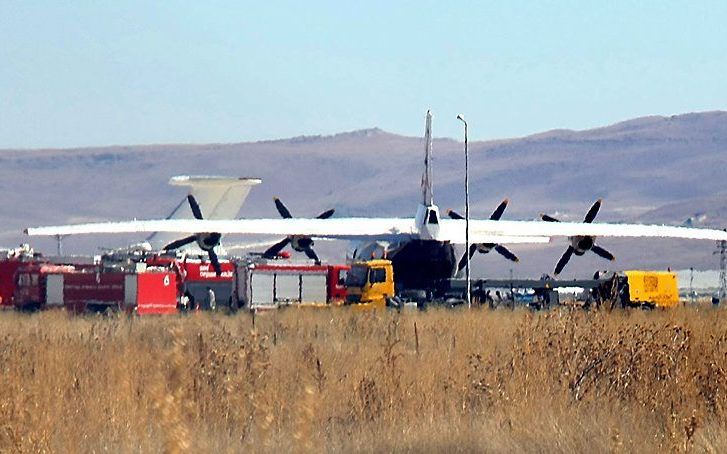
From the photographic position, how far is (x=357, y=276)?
48.0 meters

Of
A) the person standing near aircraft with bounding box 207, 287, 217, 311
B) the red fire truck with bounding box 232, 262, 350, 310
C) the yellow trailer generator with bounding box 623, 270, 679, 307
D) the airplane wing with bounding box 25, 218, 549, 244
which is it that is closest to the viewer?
the airplane wing with bounding box 25, 218, 549, 244

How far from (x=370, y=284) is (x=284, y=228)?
3.79 metres

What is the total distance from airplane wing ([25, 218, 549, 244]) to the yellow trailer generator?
5.33m

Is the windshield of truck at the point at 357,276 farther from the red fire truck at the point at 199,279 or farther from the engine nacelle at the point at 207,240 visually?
the red fire truck at the point at 199,279

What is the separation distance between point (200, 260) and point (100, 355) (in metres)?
42.0

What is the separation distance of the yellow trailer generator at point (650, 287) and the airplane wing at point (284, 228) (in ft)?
17.5

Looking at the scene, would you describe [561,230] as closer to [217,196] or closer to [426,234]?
[426,234]

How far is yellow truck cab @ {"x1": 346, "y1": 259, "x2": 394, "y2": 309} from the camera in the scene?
47.3m

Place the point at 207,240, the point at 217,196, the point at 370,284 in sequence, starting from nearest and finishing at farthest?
the point at 370,284
the point at 207,240
the point at 217,196

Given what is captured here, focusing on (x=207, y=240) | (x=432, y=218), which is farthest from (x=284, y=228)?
(x=432, y=218)

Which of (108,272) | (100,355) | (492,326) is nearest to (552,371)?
(100,355)

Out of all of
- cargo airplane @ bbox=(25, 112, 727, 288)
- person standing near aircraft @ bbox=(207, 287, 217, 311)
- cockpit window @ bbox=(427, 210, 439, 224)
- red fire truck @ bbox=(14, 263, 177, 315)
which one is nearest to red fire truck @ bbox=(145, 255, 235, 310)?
person standing near aircraft @ bbox=(207, 287, 217, 311)

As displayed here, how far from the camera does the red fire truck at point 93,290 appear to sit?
49656 mm

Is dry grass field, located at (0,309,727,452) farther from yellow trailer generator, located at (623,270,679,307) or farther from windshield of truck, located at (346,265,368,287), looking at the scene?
yellow trailer generator, located at (623,270,679,307)
